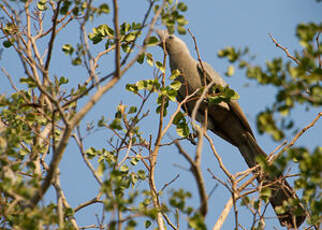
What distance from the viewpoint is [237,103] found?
5.96m

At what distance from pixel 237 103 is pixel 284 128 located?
388 centimetres

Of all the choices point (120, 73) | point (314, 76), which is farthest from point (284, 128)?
point (120, 73)

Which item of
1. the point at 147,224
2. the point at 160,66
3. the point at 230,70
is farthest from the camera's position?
the point at 160,66

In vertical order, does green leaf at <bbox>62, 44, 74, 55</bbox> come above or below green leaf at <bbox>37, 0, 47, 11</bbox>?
below

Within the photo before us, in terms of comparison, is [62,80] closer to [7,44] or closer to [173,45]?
[7,44]

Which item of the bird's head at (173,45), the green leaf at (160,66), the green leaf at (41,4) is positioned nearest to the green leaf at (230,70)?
the green leaf at (160,66)

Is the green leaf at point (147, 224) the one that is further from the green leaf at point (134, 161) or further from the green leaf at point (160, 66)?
the green leaf at point (160, 66)

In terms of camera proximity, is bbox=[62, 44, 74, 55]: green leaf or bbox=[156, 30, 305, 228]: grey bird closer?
bbox=[62, 44, 74, 55]: green leaf

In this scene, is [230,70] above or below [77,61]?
below

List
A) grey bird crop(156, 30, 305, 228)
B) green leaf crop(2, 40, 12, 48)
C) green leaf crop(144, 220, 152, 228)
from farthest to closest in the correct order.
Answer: grey bird crop(156, 30, 305, 228), green leaf crop(2, 40, 12, 48), green leaf crop(144, 220, 152, 228)

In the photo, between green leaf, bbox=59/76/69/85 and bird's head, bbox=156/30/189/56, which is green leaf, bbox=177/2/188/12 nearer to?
green leaf, bbox=59/76/69/85

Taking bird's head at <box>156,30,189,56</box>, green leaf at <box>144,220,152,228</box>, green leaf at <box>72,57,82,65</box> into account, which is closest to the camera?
green leaf at <box>72,57,82,65</box>

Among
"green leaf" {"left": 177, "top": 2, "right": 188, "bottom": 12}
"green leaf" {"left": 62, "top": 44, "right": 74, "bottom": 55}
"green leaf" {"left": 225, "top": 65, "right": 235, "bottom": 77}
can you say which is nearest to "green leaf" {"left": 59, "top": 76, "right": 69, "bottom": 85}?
"green leaf" {"left": 62, "top": 44, "right": 74, "bottom": 55}

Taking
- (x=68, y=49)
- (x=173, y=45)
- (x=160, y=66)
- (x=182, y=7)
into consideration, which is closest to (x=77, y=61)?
(x=68, y=49)
